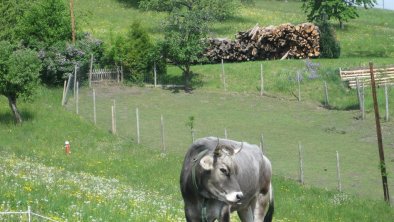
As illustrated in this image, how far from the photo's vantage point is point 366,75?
62.2m

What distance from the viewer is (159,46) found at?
214 feet

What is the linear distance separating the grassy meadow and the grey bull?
398cm

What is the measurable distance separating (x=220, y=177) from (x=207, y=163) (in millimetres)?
329

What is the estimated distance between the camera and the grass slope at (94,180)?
1817 cm

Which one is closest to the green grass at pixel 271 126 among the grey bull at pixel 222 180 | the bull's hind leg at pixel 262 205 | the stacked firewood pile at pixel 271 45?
the stacked firewood pile at pixel 271 45

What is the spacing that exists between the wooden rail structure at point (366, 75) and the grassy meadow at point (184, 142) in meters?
0.87

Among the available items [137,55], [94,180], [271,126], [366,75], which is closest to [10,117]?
[271,126]

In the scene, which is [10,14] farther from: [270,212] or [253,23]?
[270,212]

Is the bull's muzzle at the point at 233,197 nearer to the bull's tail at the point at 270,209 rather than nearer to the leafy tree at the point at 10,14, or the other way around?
the bull's tail at the point at 270,209

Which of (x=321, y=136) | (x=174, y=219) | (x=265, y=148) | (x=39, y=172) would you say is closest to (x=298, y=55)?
(x=321, y=136)

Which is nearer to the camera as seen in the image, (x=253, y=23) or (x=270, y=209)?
(x=270, y=209)

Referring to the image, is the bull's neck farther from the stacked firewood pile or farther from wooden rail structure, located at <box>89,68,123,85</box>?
the stacked firewood pile

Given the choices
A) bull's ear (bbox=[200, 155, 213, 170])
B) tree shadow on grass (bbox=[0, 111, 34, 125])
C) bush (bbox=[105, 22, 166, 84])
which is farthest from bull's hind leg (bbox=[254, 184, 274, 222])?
bush (bbox=[105, 22, 166, 84])

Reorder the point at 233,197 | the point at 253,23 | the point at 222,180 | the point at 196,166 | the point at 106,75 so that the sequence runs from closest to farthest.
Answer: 1. the point at 233,197
2. the point at 222,180
3. the point at 196,166
4. the point at 106,75
5. the point at 253,23
